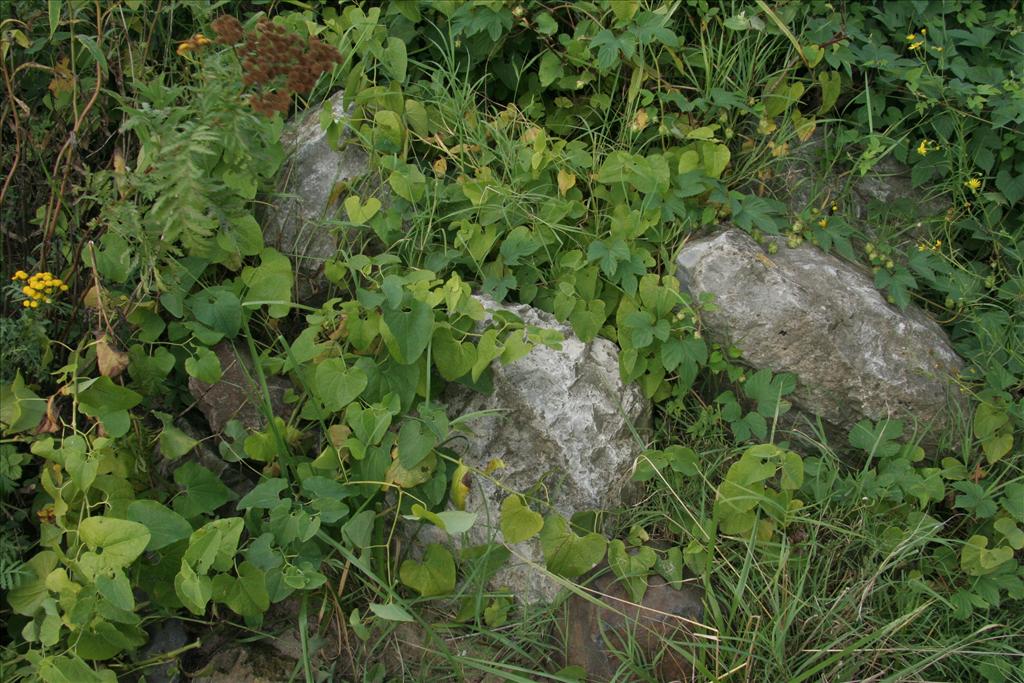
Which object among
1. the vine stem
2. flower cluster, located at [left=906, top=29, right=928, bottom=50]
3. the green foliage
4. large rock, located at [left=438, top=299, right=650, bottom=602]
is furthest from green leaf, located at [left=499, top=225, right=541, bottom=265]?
flower cluster, located at [left=906, top=29, right=928, bottom=50]

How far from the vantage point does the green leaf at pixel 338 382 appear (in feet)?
7.19

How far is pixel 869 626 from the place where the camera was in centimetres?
225

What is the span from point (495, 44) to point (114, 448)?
5.54 feet

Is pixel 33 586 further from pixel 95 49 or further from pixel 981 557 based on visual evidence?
pixel 981 557

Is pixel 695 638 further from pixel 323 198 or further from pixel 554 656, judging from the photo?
pixel 323 198

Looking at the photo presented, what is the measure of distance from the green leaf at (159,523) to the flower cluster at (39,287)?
639 millimetres

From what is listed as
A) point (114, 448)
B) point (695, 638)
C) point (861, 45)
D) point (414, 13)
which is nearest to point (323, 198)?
point (414, 13)

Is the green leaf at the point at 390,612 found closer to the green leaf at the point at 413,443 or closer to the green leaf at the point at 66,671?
the green leaf at the point at 413,443

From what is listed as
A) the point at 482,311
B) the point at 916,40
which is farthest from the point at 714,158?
the point at 482,311

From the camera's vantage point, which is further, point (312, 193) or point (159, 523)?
point (312, 193)

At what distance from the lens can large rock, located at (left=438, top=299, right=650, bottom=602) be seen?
7.73ft

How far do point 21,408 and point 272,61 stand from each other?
109cm

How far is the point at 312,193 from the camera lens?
2717 mm

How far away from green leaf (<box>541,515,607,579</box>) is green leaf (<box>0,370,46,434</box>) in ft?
4.37
